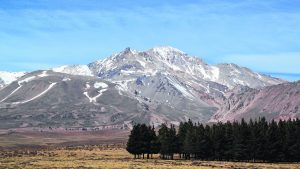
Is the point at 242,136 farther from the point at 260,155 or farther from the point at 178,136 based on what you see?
the point at 178,136

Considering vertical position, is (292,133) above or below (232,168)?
above

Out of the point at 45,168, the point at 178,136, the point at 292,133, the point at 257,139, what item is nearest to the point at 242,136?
the point at 257,139

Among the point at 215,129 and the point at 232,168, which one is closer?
the point at 232,168

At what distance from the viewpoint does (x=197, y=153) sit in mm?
153125

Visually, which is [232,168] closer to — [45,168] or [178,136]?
[45,168]

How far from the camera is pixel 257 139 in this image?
476ft

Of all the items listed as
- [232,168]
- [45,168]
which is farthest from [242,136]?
[45,168]

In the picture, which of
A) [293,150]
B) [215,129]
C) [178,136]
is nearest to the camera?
[293,150]

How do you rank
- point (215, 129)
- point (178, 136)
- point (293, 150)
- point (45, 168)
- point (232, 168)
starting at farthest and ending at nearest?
1. point (178, 136)
2. point (215, 129)
3. point (293, 150)
4. point (232, 168)
5. point (45, 168)

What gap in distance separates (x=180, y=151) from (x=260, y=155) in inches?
1097

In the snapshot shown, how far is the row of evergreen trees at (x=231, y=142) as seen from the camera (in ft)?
476

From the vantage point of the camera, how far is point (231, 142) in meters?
150

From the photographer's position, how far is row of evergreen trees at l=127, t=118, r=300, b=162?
14512 centimetres

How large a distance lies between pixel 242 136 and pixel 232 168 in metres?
39.7
